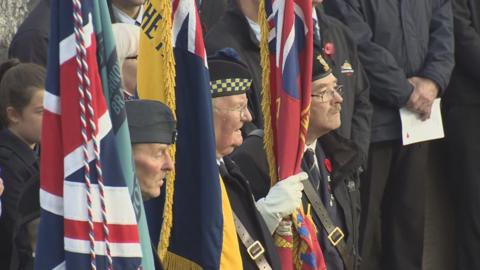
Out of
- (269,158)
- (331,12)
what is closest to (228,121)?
(269,158)

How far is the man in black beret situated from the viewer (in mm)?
4367

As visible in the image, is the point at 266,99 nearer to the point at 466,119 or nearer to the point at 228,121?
the point at 228,121

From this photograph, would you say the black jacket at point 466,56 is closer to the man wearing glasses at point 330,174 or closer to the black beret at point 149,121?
the man wearing glasses at point 330,174

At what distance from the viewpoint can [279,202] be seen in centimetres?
539

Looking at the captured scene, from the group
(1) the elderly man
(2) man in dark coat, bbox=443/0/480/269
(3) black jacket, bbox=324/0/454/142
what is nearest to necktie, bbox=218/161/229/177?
(1) the elderly man

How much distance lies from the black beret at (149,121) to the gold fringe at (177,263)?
495mm

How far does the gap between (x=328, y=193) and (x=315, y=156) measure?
19 centimetres

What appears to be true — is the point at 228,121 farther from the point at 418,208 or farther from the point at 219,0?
the point at 418,208

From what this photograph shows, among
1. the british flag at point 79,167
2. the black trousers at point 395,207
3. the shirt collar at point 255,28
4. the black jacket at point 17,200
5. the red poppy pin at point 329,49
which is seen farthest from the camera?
the black trousers at point 395,207

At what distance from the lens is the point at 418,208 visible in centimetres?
808

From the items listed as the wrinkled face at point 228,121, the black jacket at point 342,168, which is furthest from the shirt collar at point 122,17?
the wrinkled face at point 228,121

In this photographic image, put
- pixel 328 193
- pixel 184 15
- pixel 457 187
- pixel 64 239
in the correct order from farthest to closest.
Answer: pixel 457 187, pixel 328 193, pixel 184 15, pixel 64 239

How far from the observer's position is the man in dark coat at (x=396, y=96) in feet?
25.1

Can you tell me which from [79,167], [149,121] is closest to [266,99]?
[149,121]
